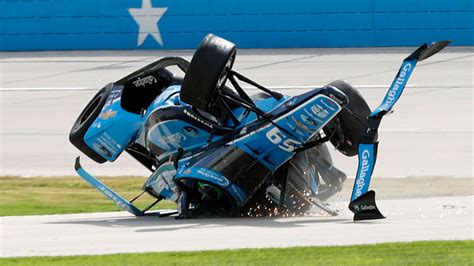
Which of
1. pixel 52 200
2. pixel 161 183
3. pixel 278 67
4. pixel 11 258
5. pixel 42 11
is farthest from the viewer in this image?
pixel 42 11

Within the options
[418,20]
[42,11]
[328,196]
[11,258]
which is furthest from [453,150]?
[42,11]

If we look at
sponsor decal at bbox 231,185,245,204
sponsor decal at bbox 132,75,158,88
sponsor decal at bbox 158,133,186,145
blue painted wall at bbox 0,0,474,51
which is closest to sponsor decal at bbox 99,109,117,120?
sponsor decal at bbox 132,75,158,88

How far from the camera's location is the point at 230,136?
949cm

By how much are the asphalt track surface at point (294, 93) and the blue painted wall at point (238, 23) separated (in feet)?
1.12

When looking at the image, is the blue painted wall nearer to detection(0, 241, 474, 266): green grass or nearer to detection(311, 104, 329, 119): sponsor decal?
detection(311, 104, 329, 119): sponsor decal

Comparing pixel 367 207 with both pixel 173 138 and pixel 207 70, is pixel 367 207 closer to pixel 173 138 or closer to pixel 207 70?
pixel 207 70

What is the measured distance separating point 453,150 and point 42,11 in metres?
13.6

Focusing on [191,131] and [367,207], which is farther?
[191,131]

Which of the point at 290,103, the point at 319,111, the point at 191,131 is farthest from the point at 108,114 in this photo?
the point at 319,111

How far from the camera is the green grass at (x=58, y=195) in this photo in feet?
37.6

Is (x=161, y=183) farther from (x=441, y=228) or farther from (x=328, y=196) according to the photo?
(x=441, y=228)

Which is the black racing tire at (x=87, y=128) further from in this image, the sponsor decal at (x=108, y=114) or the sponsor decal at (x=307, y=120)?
the sponsor decal at (x=307, y=120)

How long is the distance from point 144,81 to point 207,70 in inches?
62.0

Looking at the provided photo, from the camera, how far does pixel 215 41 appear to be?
358 inches
